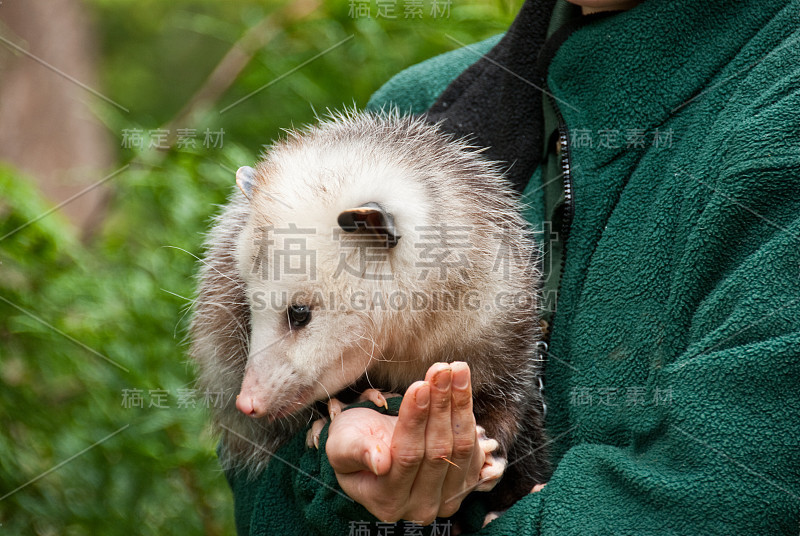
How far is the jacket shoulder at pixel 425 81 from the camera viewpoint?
1872 mm

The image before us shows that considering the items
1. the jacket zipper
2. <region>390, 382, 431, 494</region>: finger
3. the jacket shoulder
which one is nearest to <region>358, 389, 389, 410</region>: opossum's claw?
<region>390, 382, 431, 494</region>: finger

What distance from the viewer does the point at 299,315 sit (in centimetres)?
133

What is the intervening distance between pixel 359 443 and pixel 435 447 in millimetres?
125

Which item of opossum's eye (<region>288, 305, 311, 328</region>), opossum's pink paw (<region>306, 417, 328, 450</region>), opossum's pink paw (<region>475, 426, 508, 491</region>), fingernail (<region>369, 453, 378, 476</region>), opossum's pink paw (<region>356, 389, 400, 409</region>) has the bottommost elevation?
opossum's pink paw (<region>475, 426, 508, 491</region>)

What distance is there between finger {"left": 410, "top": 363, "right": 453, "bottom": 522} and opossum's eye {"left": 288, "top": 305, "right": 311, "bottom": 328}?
399 millimetres

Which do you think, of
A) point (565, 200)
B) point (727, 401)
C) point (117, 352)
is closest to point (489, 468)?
point (727, 401)

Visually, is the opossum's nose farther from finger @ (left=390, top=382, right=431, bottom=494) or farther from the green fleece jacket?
finger @ (left=390, top=382, right=431, bottom=494)

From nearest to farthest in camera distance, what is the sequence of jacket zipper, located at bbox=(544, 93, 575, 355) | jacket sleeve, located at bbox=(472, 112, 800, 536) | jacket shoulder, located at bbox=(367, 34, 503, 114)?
1. jacket sleeve, located at bbox=(472, 112, 800, 536)
2. jacket zipper, located at bbox=(544, 93, 575, 355)
3. jacket shoulder, located at bbox=(367, 34, 503, 114)

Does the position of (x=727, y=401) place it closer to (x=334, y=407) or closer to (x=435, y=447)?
(x=435, y=447)

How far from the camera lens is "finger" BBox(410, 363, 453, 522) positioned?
98cm

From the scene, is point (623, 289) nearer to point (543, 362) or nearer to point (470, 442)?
point (543, 362)

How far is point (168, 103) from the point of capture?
645 cm

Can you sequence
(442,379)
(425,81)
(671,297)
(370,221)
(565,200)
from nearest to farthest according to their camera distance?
(442,379) < (671,297) < (370,221) < (565,200) < (425,81)

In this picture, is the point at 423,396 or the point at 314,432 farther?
the point at 314,432
